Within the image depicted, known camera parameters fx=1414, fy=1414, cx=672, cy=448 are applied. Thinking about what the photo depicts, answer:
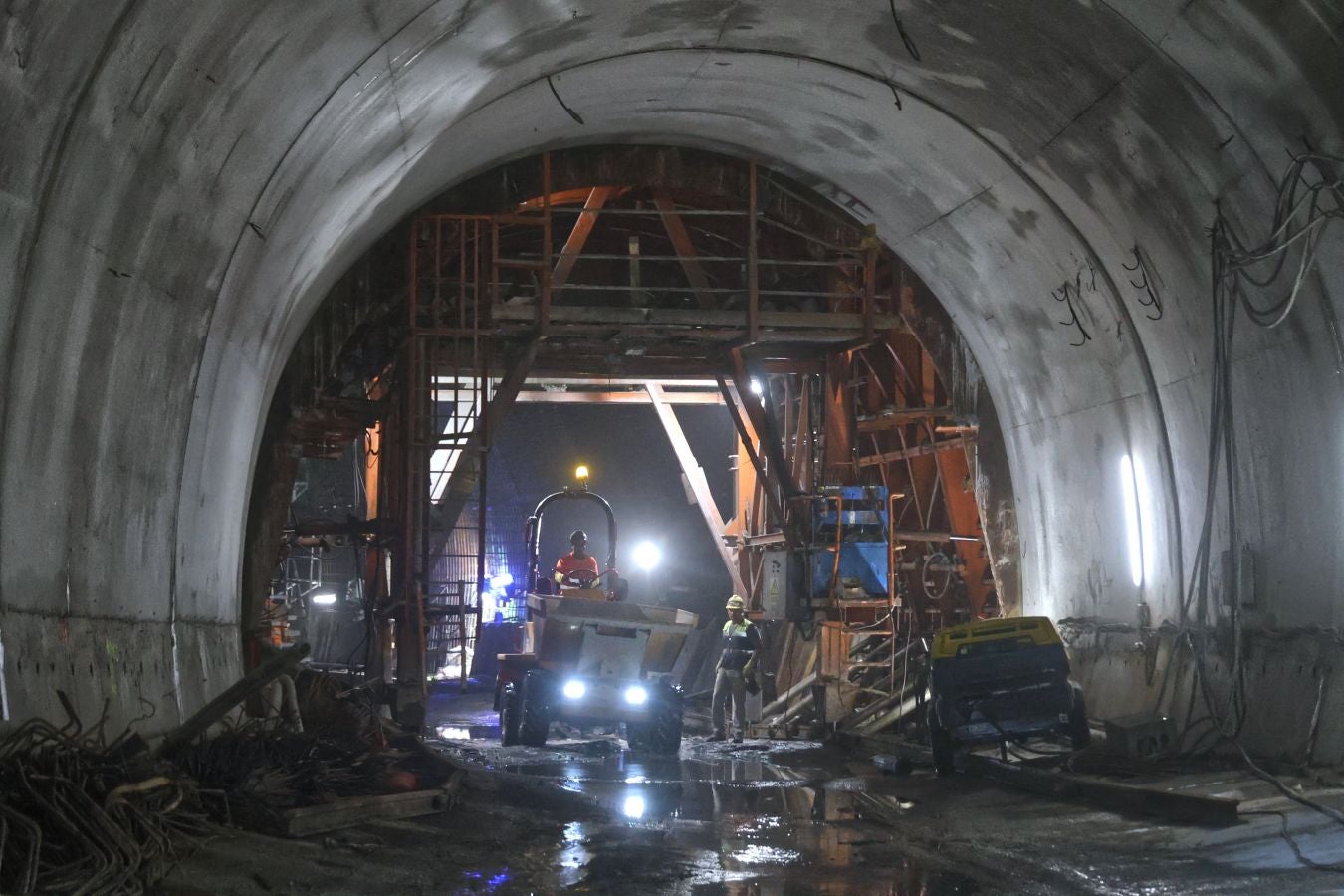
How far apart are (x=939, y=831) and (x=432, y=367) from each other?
829cm

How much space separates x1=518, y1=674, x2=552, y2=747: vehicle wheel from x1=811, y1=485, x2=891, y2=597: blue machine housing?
3699 mm

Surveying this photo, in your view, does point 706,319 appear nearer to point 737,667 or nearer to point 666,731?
point 666,731

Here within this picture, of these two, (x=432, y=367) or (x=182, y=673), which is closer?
(x=182, y=673)

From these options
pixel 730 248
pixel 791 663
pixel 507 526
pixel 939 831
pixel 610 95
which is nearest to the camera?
pixel 939 831

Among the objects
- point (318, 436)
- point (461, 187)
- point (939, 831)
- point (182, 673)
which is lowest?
point (939, 831)

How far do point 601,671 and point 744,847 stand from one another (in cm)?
619

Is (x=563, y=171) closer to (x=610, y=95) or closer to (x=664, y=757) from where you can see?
(x=610, y=95)

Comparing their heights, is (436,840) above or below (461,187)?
below

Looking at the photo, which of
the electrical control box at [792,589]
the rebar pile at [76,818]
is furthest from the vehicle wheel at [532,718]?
the rebar pile at [76,818]

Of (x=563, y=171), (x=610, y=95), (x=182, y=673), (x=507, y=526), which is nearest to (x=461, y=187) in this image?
(x=563, y=171)

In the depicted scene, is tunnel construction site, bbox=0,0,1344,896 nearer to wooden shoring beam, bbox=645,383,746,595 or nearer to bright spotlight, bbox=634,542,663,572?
wooden shoring beam, bbox=645,383,746,595

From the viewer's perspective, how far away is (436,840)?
8320 mm

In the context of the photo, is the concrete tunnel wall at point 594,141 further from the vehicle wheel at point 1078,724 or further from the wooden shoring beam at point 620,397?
the wooden shoring beam at point 620,397

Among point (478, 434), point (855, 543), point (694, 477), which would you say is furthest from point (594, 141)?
point (694, 477)
